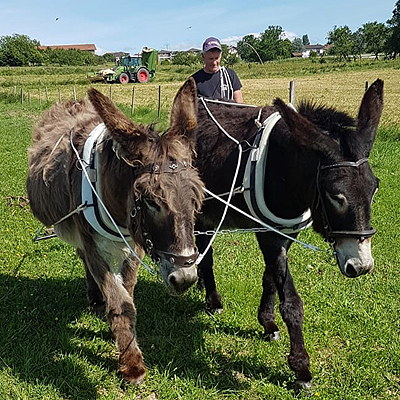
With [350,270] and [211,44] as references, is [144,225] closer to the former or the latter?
[350,270]

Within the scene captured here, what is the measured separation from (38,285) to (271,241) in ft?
8.75

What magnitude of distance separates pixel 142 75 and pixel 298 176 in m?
40.1

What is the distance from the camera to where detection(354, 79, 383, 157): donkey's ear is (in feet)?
8.65

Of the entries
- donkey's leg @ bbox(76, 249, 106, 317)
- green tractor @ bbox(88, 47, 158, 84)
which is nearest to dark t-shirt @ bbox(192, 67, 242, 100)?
donkey's leg @ bbox(76, 249, 106, 317)

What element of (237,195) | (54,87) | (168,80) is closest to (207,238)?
(237,195)

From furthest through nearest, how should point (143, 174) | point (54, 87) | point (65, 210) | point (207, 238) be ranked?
1. point (54, 87)
2. point (207, 238)
3. point (65, 210)
4. point (143, 174)

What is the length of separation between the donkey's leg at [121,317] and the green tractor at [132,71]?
38920 mm

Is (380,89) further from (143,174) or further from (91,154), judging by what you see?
(91,154)

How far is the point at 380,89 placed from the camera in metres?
2.81

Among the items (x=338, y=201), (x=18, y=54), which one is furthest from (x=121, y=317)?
(x=18, y=54)

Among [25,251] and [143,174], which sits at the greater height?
[143,174]

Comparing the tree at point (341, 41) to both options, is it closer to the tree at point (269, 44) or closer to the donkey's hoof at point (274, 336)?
the tree at point (269, 44)

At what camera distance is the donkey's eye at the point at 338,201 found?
98.1 inches

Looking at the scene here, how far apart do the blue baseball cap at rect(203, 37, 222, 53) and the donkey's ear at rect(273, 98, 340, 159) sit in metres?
2.16
